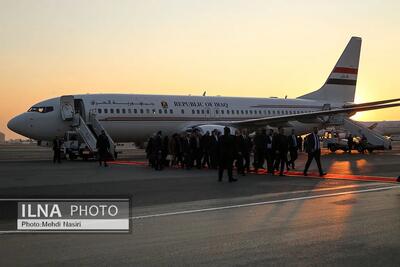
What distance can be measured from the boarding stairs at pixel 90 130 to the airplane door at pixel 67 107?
281 millimetres

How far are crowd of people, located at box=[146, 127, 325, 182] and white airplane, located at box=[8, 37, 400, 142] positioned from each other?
6476 millimetres

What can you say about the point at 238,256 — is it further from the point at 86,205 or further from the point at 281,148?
the point at 281,148

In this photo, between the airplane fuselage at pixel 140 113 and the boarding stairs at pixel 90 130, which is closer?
the boarding stairs at pixel 90 130

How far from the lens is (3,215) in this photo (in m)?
8.98

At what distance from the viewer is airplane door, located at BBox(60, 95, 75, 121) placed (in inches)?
1037

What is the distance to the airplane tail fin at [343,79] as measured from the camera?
40.3 meters

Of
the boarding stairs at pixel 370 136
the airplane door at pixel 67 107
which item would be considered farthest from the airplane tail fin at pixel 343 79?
the airplane door at pixel 67 107

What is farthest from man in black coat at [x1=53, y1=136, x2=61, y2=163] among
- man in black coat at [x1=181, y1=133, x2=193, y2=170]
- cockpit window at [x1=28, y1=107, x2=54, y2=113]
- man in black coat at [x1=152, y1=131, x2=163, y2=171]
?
man in black coat at [x1=181, y1=133, x2=193, y2=170]

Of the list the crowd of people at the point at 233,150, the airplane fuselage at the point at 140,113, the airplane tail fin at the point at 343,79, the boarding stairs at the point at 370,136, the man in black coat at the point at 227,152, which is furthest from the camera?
the airplane tail fin at the point at 343,79

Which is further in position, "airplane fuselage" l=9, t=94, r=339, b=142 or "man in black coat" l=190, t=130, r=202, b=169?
"airplane fuselage" l=9, t=94, r=339, b=142

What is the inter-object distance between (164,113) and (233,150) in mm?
15277

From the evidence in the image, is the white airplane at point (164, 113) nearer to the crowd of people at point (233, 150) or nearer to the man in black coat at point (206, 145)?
the crowd of people at point (233, 150)

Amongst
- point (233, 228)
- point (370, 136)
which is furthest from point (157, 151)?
point (370, 136)

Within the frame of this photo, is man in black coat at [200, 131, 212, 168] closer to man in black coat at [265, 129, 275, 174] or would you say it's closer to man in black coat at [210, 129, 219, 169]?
man in black coat at [210, 129, 219, 169]
